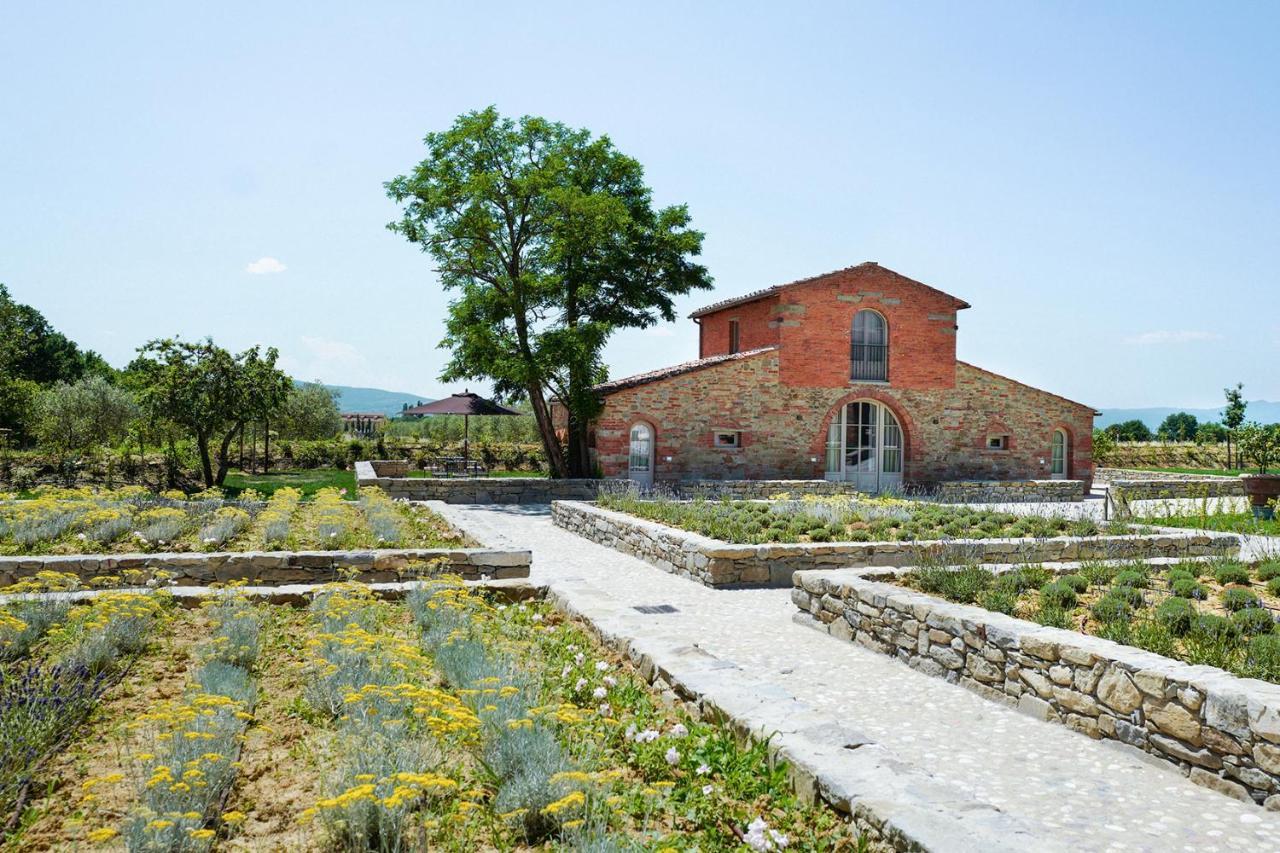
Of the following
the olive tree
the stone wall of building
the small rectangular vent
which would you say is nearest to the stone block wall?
the stone wall of building

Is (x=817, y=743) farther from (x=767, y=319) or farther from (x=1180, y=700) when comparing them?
(x=767, y=319)

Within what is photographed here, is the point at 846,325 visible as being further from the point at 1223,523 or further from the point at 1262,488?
the point at 1223,523

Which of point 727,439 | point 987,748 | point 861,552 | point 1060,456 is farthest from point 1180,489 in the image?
point 987,748

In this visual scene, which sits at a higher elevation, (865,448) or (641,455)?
(865,448)

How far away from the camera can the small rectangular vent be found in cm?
805

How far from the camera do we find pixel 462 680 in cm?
452

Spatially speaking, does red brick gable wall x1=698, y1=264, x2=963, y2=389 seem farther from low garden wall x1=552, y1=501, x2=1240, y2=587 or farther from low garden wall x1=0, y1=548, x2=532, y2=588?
low garden wall x1=0, y1=548, x2=532, y2=588

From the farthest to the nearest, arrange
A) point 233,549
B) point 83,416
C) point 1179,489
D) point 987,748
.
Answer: point 83,416 < point 1179,489 < point 233,549 < point 987,748

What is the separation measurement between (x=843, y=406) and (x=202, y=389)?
16.4 metres

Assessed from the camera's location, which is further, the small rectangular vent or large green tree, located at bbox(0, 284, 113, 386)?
large green tree, located at bbox(0, 284, 113, 386)

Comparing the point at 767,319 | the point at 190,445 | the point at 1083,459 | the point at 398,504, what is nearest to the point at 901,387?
the point at 767,319

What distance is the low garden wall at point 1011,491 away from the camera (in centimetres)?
2156

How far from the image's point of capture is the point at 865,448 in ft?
78.8

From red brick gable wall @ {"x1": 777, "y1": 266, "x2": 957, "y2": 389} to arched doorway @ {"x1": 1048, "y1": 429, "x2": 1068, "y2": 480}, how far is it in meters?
4.60
